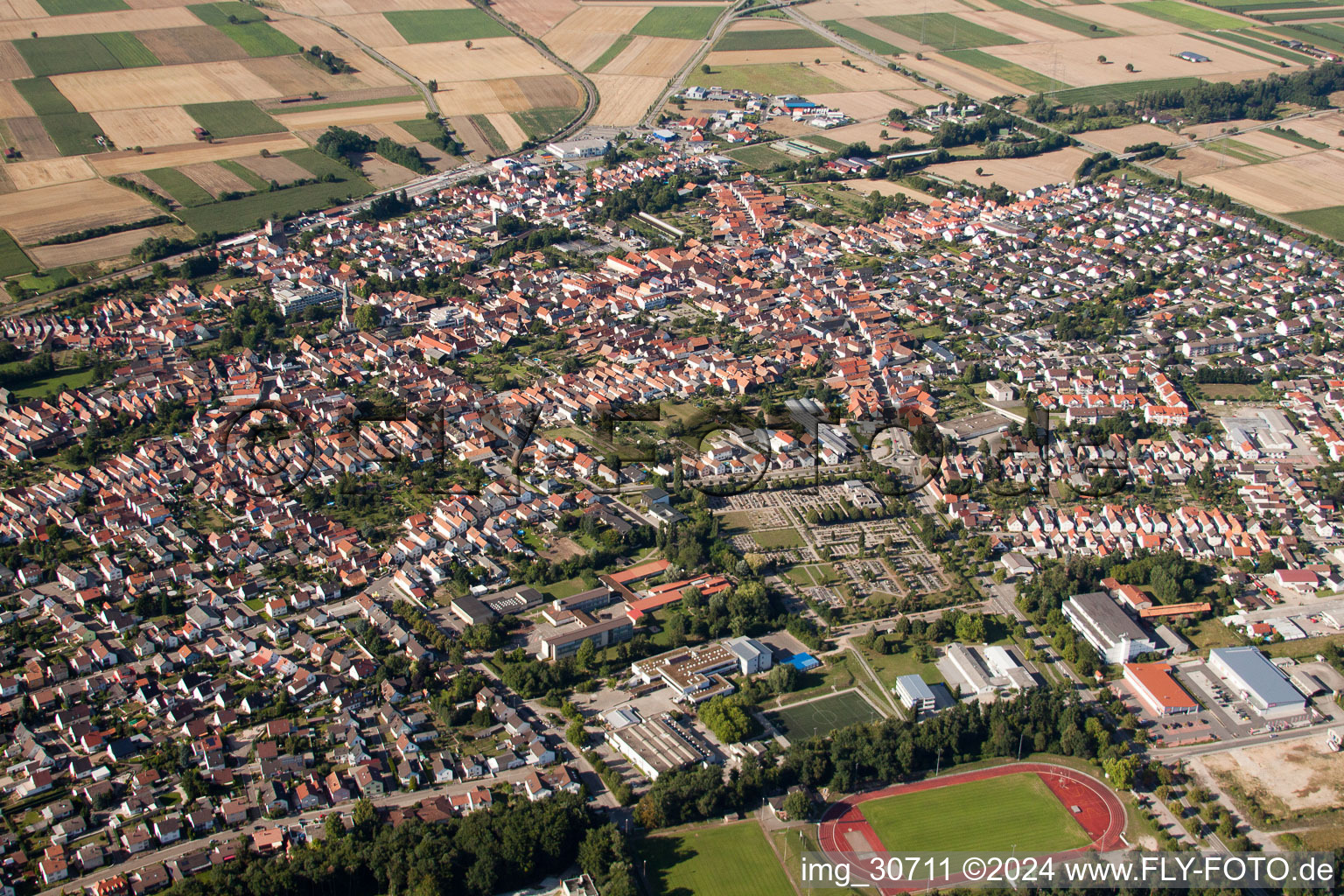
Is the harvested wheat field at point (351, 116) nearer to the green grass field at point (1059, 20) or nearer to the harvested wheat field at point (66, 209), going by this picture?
the harvested wheat field at point (66, 209)

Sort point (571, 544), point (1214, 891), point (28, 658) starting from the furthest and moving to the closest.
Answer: point (571, 544)
point (28, 658)
point (1214, 891)

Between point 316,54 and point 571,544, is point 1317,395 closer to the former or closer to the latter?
point 571,544

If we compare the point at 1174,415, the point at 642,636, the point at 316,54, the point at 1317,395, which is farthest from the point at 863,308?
the point at 316,54

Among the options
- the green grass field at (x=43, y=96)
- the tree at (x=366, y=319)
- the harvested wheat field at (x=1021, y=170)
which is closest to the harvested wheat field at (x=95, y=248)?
the tree at (x=366, y=319)

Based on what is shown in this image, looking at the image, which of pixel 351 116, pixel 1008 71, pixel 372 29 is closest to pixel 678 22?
pixel 372 29

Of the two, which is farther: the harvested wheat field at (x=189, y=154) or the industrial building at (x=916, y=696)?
the harvested wheat field at (x=189, y=154)

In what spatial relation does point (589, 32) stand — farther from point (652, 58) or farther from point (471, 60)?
point (471, 60)
